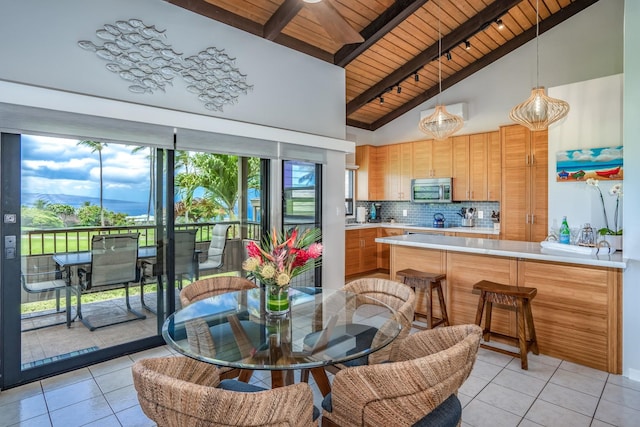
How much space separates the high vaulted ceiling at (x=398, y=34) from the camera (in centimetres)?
371

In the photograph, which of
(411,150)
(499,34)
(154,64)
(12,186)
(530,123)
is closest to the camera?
(12,186)

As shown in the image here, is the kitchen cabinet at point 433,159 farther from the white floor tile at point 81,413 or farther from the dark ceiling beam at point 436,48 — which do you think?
the white floor tile at point 81,413

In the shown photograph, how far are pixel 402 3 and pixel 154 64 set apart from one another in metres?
2.77

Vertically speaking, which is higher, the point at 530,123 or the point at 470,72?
the point at 470,72

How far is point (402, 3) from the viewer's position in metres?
3.96

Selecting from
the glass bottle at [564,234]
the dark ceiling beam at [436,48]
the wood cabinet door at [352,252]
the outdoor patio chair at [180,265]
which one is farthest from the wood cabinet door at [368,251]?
the outdoor patio chair at [180,265]

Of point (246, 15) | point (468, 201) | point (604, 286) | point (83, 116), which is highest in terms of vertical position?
point (246, 15)

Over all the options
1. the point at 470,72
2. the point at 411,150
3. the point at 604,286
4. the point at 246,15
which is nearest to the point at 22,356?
the point at 246,15

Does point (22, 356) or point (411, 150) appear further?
point (411, 150)

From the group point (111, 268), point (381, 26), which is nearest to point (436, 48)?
point (381, 26)

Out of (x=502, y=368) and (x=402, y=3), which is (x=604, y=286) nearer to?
(x=502, y=368)

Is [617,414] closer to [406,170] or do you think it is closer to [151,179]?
[151,179]

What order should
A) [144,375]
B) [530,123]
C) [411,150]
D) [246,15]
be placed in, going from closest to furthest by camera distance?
[144,375]
[530,123]
[246,15]
[411,150]

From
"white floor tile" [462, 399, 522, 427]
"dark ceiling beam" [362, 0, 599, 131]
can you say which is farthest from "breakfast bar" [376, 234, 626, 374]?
"dark ceiling beam" [362, 0, 599, 131]
